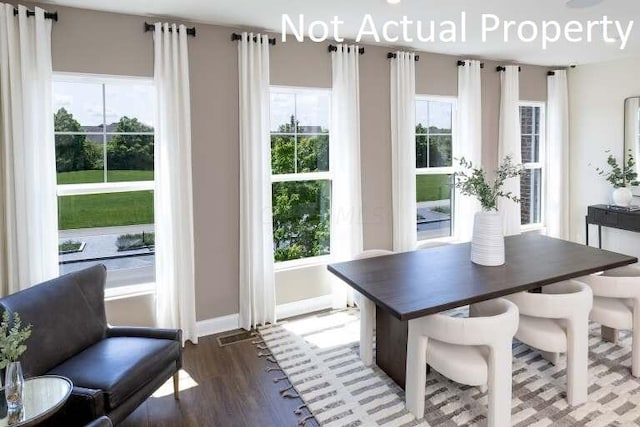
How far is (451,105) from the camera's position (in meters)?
5.04

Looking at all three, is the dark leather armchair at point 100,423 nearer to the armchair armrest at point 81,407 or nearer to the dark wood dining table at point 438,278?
the armchair armrest at point 81,407

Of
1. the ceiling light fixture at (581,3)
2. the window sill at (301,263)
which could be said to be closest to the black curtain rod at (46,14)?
the window sill at (301,263)

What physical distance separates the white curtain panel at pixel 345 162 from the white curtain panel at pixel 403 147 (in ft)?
1.58

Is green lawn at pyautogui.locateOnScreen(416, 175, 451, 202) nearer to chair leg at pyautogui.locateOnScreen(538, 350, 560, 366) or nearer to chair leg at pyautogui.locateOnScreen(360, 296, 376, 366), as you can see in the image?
chair leg at pyautogui.locateOnScreen(360, 296, 376, 366)

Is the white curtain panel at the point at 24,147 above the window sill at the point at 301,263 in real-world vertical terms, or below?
above

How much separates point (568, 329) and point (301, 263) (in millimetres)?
2427

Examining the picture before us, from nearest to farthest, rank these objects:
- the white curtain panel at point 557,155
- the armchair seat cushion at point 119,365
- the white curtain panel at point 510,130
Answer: the armchair seat cushion at point 119,365
the white curtain panel at point 510,130
the white curtain panel at point 557,155

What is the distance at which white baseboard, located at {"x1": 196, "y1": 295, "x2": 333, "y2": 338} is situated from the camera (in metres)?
3.70

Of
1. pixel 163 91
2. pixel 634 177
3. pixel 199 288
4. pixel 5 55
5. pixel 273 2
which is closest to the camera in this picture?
pixel 5 55

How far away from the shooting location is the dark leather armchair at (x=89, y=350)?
2.07 m

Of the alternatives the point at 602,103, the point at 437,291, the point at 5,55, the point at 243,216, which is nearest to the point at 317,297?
the point at 243,216

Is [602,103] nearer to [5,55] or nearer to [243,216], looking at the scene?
[243,216]

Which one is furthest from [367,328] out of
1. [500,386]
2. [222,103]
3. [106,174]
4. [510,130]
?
[510,130]

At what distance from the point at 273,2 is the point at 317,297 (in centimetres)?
273
